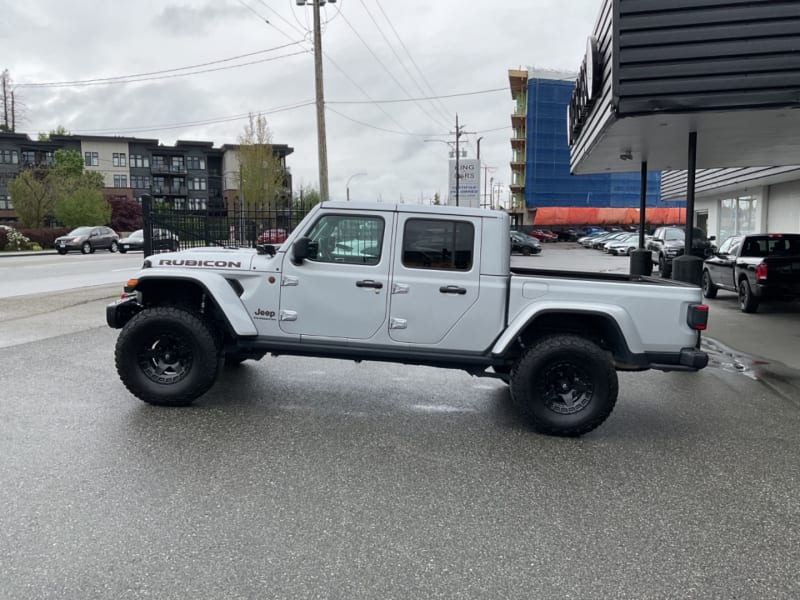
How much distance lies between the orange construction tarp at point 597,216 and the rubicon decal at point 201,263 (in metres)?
69.5

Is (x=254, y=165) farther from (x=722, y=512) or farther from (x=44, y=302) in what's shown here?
(x=722, y=512)

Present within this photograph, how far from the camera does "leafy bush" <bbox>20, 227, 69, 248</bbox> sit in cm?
4103

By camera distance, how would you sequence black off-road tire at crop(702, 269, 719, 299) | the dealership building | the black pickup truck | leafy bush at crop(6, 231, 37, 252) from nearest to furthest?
the dealership building < the black pickup truck < black off-road tire at crop(702, 269, 719, 299) < leafy bush at crop(6, 231, 37, 252)

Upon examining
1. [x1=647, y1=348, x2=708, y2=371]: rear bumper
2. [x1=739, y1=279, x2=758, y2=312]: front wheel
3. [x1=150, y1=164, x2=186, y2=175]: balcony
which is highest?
[x1=150, y1=164, x2=186, y2=175]: balcony

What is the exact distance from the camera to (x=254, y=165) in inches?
1674

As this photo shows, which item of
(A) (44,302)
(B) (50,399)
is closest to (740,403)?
(B) (50,399)

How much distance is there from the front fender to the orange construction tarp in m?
69.6

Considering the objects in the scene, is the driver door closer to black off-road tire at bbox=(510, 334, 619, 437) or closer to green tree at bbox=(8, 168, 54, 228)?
black off-road tire at bbox=(510, 334, 619, 437)

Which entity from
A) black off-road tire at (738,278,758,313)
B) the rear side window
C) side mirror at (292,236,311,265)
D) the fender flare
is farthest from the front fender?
black off-road tire at (738,278,758,313)

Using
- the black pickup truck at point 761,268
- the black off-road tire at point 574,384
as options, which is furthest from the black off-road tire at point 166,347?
the black pickup truck at point 761,268

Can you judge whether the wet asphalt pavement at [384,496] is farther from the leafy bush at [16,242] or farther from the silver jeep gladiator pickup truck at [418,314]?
the leafy bush at [16,242]

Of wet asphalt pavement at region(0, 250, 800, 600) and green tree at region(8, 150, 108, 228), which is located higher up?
green tree at region(8, 150, 108, 228)

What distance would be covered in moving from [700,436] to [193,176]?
83.9 metres

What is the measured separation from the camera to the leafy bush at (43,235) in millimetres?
41031
